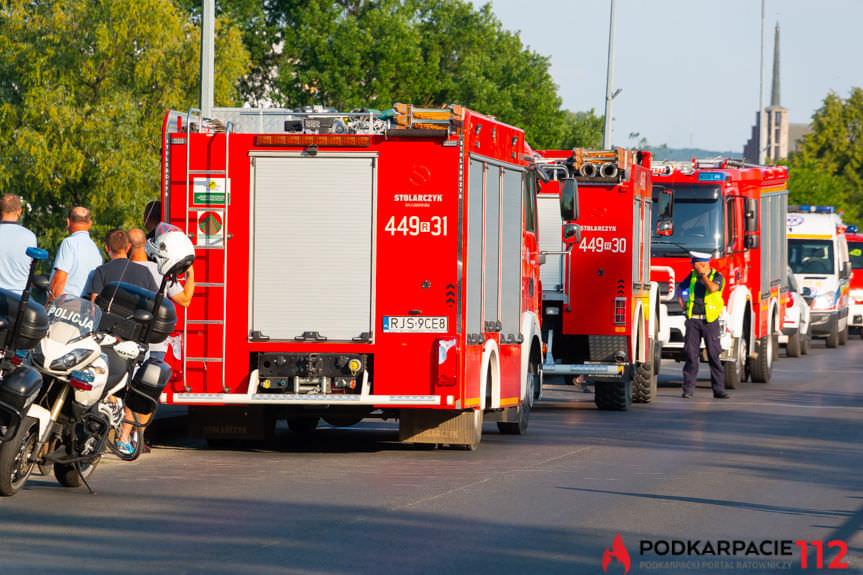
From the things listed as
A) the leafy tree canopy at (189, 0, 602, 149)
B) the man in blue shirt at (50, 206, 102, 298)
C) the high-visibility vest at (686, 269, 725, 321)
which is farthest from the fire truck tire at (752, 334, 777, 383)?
the leafy tree canopy at (189, 0, 602, 149)

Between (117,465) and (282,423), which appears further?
(282,423)

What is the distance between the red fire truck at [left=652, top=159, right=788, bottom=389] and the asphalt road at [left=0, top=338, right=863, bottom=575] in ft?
21.6

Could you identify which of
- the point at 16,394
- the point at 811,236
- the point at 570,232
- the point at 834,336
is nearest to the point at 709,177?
the point at 570,232

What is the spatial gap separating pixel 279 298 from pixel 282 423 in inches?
162

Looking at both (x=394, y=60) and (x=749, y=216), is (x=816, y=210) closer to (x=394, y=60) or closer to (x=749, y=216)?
(x=749, y=216)

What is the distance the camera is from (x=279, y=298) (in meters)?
13.4

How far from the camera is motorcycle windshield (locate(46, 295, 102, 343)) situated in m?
10.1

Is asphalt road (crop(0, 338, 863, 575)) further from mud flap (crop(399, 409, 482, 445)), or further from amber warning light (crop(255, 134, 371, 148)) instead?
amber warning light (crop(255, 134, 371, 148))

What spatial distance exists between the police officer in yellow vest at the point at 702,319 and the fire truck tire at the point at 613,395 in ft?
7.82

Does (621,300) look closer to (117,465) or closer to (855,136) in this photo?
(117,465)

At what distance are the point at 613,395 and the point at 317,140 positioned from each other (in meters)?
7.52

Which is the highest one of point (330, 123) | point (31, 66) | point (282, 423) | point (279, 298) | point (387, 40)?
point (387, 40)

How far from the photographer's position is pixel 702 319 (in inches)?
859

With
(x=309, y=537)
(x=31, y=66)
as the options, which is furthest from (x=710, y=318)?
(x=31, y=66)
